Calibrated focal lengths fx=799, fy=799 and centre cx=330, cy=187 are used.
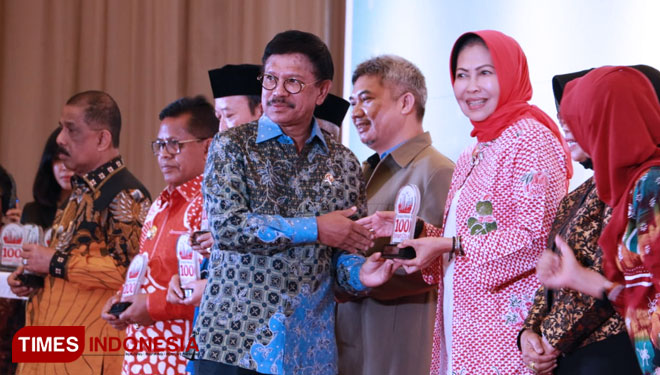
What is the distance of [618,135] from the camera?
1966 millimetres

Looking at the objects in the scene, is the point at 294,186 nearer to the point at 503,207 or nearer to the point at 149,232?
the point at 503,207

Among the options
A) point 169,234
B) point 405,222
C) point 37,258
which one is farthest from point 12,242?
point 405,222

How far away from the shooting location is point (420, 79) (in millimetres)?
3453

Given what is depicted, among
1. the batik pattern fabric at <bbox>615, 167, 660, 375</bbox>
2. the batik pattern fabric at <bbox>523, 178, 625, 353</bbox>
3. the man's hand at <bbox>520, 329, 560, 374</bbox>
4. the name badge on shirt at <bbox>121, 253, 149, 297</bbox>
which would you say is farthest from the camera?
the name badge on shirt at <bbox>121, 253, 149, 297</bbox>

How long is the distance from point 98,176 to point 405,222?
1.77m

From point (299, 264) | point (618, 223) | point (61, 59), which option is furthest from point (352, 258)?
point (61, 59)

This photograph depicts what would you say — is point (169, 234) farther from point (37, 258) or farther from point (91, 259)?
point (37, 258)

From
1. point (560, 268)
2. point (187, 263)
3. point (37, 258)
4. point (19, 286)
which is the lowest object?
point (19, 286)

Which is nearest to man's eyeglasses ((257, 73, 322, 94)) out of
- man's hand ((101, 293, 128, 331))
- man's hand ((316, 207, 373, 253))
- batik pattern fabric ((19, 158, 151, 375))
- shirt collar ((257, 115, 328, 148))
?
shirt collar ((257, 115, 328, 148))

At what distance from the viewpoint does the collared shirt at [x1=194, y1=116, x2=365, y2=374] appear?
229 cm

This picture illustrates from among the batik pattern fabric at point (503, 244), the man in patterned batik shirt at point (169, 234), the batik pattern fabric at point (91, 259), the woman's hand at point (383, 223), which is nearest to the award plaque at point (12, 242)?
the batik pattern fabric at point (91, 259)

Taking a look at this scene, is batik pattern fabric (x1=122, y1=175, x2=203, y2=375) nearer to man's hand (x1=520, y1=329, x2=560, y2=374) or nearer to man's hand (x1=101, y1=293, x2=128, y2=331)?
man's hand (x1=101, y1=293, x2=128, y2=331)

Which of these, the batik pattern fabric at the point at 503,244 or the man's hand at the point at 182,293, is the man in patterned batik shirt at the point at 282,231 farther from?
the man's hand at the point at 182,293

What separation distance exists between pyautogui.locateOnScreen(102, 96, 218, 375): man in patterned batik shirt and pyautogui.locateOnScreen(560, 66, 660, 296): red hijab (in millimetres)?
1665
